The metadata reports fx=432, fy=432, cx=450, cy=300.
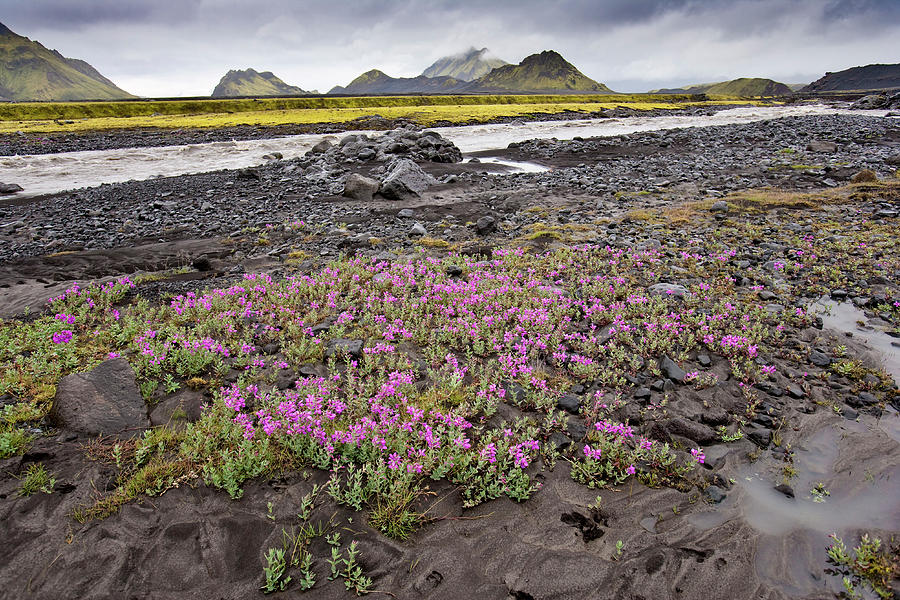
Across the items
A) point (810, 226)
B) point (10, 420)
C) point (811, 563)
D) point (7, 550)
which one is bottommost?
point (811, 563)

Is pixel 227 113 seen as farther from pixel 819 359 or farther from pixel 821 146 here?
pixel 819 359

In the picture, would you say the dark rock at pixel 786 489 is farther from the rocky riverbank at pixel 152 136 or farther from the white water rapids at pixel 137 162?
the rocky riverbank at pixel 152 136

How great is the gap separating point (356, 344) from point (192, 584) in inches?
169

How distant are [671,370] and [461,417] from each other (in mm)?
3715

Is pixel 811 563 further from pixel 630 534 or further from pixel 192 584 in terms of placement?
pixel 192 584

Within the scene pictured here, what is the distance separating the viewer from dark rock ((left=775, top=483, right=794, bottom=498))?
4887 millimetres

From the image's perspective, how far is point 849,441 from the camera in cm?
557

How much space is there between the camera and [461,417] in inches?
227

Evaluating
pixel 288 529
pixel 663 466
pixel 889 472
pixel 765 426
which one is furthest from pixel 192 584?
pixel 889 472

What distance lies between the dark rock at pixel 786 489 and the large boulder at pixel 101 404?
314 inches

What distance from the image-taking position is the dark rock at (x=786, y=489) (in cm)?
489

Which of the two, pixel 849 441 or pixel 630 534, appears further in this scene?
pixel 849 441

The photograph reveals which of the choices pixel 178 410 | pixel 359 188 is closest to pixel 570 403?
pixel 178 410

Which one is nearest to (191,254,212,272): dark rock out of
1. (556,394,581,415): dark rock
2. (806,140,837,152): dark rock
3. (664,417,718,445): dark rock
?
(556,394,581,415): dark rock
